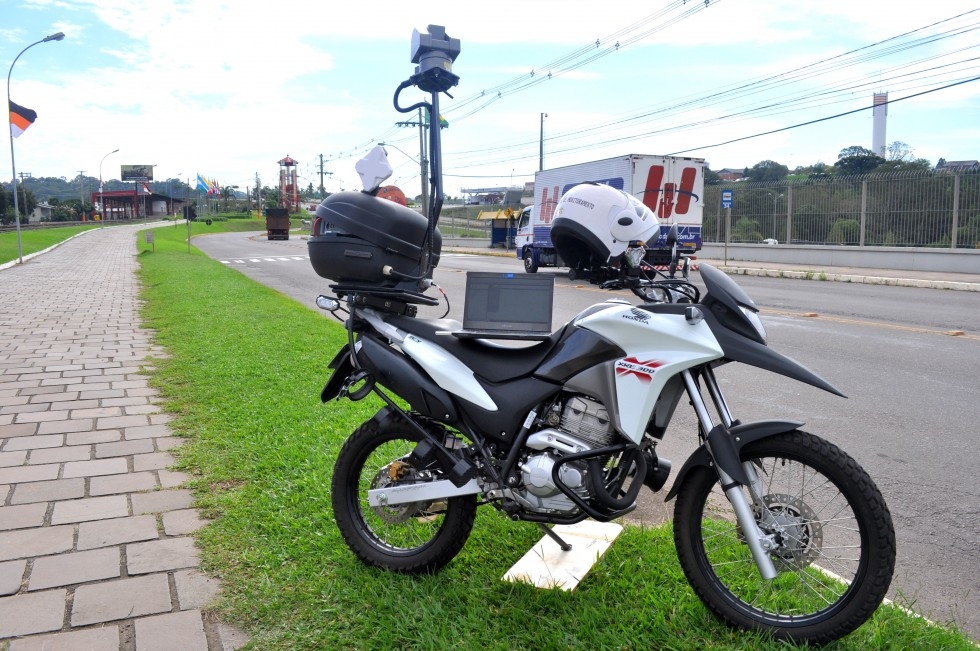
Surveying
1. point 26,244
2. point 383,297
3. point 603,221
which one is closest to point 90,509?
point 383,297

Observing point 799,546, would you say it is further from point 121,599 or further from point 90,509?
point 90,509

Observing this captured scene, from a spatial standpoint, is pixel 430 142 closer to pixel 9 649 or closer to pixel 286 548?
pixel 286 548

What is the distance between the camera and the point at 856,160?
38.5 m

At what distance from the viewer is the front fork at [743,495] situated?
8.98ft

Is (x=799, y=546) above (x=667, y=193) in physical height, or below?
below

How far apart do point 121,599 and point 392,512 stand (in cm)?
113

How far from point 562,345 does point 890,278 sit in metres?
19.0

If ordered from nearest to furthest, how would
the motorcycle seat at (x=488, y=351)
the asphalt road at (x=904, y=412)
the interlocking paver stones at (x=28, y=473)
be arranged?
the motorcycle seat at (x=488, y=351) < the asphalt road at (x=904, y=412) < the interlocking paver stones at (x=28, y=473)

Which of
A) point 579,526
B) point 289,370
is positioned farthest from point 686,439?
point 289,370

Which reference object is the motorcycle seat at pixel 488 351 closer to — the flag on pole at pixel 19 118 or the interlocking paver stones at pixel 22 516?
the interlocking paver stones at pixel 22 516

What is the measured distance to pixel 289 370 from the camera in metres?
7.19

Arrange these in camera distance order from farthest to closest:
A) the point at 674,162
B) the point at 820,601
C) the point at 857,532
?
1. the point at 674,162
2. the point at 820,601
3. the point at 857,532

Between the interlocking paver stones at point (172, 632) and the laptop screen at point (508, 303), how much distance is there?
60.3 inches

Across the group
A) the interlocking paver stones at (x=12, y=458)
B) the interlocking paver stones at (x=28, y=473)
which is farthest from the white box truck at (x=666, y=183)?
the interlocking paver stones at (x=28, y=473)
